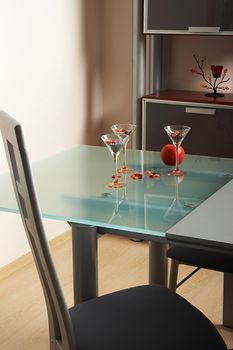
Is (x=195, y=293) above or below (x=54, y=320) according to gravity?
below

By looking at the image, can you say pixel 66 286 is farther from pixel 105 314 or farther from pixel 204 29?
pixel 204 29

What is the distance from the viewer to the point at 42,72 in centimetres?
376

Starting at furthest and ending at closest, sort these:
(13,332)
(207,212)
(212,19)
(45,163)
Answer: (212,19) → (13,332) → (45,163) → (207,212)

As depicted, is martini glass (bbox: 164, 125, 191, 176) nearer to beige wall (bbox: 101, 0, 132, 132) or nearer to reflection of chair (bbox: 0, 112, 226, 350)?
reflection of chair (bbox: 0, 112, 226, 350)

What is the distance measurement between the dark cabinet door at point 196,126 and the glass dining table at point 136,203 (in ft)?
3.22

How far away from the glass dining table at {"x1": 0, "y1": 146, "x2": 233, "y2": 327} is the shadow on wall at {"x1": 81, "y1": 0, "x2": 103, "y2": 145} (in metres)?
1.44

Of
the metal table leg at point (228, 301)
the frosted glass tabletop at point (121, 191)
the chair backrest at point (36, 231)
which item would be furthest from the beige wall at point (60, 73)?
the chair backrest at point (36, 231)

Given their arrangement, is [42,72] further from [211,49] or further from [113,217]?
[113,217]

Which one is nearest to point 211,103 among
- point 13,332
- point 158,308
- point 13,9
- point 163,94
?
point 163,94

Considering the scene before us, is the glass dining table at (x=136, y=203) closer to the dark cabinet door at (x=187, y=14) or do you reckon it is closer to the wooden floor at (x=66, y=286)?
the wooden floor at (x=66, y=286)

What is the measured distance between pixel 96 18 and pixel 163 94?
27.1 inches

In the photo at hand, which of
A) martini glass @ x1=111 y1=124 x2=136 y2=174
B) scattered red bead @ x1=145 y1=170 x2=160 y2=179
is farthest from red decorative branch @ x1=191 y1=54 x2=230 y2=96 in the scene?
scattered red bead @ x1=145 y1=170 x2=160 y2=179

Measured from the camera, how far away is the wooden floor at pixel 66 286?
2.97 metres

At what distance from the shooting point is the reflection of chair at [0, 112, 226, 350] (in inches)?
64.9
